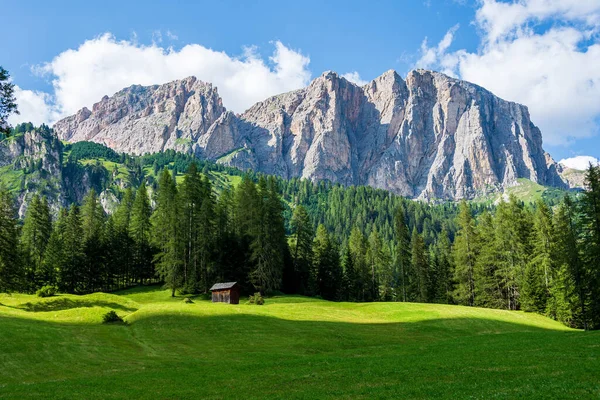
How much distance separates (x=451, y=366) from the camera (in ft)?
82.2

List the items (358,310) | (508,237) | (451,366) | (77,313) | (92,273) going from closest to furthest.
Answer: (451,366) → (77,313) → (358,310) → (508,237) → (92,273)

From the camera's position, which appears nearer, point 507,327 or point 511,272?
point 507,327

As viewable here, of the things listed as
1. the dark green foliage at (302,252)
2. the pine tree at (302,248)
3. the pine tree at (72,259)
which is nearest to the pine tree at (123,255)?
the pine tree at (72,259)

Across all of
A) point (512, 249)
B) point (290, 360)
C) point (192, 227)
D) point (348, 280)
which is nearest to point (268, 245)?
point (192, 227)

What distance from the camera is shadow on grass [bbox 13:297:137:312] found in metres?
53.6

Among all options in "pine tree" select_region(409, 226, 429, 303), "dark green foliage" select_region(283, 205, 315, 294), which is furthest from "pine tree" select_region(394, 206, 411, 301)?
"dark green foliage" select_region(283, 205, 315, 294)

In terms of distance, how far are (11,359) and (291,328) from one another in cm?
2424

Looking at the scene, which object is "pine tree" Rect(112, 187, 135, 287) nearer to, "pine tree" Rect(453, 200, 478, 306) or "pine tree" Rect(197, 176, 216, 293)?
"pine tree" Rect(197, 176, 216, 293)

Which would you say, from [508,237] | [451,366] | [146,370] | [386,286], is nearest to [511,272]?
[508,237]

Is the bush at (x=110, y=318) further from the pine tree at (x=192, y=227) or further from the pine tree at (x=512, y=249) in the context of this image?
the pine tree at (x=512, y=249)

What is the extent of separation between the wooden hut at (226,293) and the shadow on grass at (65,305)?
11.5 metres

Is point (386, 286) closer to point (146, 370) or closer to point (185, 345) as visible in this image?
point (185, 345)

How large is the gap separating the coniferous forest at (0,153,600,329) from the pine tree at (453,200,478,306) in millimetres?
188

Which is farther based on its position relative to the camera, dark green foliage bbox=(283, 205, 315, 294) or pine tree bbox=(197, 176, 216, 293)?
dark green foliage bbox=(283, 205, 315, 294)
